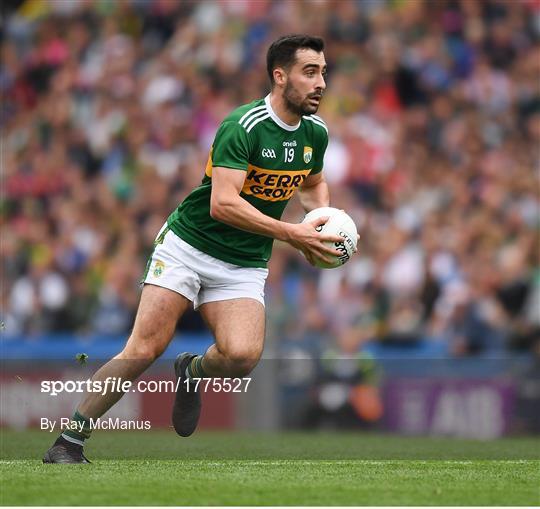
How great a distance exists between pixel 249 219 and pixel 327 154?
843 centimetres

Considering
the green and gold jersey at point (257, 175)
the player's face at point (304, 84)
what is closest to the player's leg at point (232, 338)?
the green and gold jersey at point (257, 175)

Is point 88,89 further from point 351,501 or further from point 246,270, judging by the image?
point 351,501

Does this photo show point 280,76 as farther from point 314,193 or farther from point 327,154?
point 327,154

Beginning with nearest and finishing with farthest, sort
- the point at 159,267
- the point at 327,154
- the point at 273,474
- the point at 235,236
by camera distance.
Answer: the point at 273,474, the point at 159,267, the point at 235,236, the point at 327,154

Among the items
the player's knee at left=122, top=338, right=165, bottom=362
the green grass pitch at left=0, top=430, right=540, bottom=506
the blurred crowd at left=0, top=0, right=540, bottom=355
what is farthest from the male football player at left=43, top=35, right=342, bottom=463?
the blurred crowd at left=0, top=0, right=540, bottom=355

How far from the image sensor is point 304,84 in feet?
26.2

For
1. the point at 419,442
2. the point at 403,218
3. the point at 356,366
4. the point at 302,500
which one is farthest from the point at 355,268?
the point at 302,500

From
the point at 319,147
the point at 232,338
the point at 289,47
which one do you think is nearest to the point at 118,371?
the point at 232,338

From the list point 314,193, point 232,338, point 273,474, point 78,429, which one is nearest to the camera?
point 273,474

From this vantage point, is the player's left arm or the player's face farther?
the player's left arm

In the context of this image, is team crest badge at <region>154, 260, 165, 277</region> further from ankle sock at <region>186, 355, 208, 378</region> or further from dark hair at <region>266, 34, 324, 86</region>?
dark hair at <region>266, 34, 324, 86</region>

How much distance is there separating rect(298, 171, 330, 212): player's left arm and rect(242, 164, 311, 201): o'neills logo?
1.22 ft

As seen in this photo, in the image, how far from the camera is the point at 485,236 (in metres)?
14.4

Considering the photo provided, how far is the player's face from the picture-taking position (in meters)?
7.97
